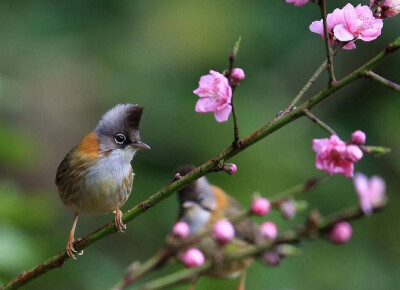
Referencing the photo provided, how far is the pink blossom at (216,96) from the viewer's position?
145 centimetres

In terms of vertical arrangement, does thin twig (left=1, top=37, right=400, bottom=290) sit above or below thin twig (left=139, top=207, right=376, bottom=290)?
above

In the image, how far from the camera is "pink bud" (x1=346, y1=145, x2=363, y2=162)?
147 cm

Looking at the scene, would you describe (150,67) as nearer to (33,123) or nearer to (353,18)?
(33,123)

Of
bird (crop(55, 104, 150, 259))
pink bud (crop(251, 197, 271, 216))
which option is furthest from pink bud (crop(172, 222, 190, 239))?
bird (crop(55, 104, 150, 259))

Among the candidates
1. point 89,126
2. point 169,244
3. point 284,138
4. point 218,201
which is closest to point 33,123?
point 89,126

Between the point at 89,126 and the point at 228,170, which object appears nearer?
the point at 228,170

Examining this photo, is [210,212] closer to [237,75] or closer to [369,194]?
[369,194]

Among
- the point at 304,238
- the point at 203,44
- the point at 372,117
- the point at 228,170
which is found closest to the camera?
the point at 228,170

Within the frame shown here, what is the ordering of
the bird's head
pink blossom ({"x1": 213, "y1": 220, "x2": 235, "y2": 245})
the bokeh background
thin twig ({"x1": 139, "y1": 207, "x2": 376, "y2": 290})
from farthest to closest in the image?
1. the bokeh background
2. pink blossom ({"x1": 213, "y1": 220, "x2": 235, "y2": 245})
3. thin twig ({"x1": 139, "y1": 207, "x2": 376, "y2": 290})
4. the bird's head

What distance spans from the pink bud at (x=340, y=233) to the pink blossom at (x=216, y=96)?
0.90 metres

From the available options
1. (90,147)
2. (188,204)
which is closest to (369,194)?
(90,147)

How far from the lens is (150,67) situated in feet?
17.5

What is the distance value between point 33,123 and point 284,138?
2651 mm

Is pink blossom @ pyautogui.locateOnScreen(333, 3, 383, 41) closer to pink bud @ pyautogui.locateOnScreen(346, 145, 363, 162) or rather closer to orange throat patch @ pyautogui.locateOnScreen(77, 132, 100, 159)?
pink bud @ pyautogui.locateOnScreen(346, 145, 363, 162)
